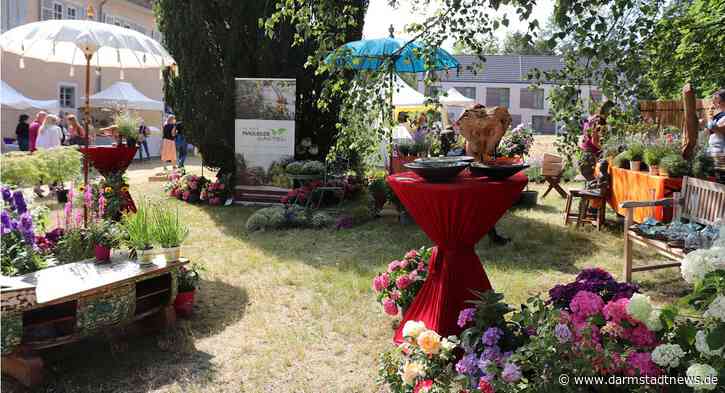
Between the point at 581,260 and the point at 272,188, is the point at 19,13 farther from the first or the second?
the point at 581,260

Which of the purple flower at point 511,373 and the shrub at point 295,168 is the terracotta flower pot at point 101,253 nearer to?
the purple flower at point 511,373

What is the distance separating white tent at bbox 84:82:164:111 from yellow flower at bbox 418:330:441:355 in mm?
18554

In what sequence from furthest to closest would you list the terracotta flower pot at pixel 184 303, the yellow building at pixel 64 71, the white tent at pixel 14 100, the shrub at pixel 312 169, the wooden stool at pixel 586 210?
the yellow building at pixel 64 71 → the white tent at pixel 14 100 → the shrub at pixel 312 169 → the wooden stool at pixel 586 210 → the terracotta flower pot at pixel 184 303

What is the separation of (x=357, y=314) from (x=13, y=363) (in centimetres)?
238

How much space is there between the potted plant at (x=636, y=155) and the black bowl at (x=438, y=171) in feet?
16.3

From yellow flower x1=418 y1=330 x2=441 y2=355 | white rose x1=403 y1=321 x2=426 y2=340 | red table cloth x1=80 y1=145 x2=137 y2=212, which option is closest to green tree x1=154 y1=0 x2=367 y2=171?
red table cloth x1=80 y1=145 x2=137 y2=212

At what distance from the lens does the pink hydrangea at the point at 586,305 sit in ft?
8.33

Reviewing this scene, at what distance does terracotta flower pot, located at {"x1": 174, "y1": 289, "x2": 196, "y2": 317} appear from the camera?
4.46m

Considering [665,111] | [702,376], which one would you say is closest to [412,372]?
[702,376]

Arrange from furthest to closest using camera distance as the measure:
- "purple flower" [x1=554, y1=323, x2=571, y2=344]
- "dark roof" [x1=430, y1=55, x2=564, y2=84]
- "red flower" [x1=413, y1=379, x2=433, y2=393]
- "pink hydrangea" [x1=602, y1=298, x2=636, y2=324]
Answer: "dark roof" [x1=430, y1=55, x2=564, y2=84] < "red flower" [x1=413, y1=379, x2=433, y2=393] < "pink hydrangea" [x1=602, y1=298, x2=636, y2=324] < "purple flower" [x1=554, y1=323, x2=571, y2=344]

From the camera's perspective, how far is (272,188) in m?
9.75


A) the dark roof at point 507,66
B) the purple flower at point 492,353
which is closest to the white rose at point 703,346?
the purple flower at point 492,353

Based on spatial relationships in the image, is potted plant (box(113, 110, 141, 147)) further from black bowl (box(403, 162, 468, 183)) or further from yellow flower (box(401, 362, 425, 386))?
yellow flower (box(401, 362, 425, 386))

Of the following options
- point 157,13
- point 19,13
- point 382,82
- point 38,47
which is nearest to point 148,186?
point 157,13
